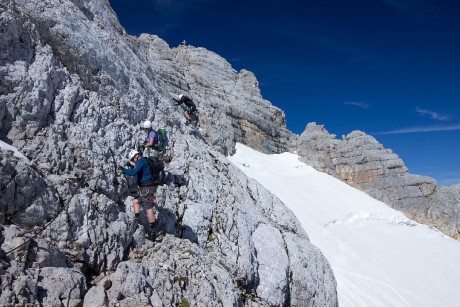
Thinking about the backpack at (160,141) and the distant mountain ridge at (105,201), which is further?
the backpack at (160,141)

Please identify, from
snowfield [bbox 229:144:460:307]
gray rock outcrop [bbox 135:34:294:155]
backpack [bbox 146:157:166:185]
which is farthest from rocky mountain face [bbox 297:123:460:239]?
backpack [bbox 146:157:166:185]

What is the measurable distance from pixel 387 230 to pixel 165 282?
30537mm

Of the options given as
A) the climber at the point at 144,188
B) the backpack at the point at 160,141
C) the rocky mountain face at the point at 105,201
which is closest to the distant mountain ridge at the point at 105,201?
the rocky mountain face at the point at 105,201

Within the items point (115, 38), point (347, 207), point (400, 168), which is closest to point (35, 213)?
point (115, 38)

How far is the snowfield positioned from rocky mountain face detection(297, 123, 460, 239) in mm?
1558

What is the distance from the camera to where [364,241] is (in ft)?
101

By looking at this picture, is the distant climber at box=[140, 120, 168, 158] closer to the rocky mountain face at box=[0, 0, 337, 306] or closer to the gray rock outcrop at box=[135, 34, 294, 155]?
the rocky mountain face at box=[0, 0, 337, 306]

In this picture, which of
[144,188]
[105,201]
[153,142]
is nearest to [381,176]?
[153,142]

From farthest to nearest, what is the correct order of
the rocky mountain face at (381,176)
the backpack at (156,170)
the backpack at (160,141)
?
the rocky mountain face at (381,176) → the backpack at (160,141) → the backpack at (156,170)

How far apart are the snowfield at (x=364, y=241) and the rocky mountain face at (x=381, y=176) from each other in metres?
1.56

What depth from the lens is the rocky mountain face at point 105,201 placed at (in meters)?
9.22

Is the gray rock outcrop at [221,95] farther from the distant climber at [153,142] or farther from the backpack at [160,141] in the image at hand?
the distant climber at [153,142]

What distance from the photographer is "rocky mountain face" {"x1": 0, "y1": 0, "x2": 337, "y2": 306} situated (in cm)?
922

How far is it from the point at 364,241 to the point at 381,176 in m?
15.6
